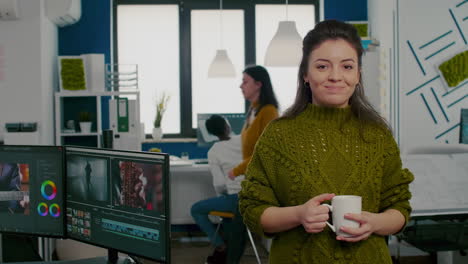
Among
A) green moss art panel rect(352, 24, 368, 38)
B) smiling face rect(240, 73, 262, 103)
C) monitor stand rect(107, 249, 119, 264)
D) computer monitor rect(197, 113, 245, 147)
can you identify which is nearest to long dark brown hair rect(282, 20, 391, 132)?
monitor stand rect(107, 249, 119, 264)

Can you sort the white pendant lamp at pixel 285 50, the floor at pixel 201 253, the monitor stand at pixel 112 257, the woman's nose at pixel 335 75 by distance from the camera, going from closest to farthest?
1. the woman's nose at pixel 335 75
2. the monitor stand at pixel 112 257
3. the white pendant lamp at pixel 285 50
4. the floor at pixel 201 253

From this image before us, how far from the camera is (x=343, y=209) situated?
3.67ft

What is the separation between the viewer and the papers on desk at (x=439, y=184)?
2.97 metres

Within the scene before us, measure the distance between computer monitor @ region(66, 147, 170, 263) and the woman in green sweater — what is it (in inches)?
13.6

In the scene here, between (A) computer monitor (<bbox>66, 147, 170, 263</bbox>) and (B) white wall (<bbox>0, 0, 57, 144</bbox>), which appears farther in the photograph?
(B) white wall (<bbox>0, 0, 57, 144</bbox>)

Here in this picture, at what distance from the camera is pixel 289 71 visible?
6.16 m

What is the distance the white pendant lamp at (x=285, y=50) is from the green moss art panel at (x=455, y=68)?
65.2 inches

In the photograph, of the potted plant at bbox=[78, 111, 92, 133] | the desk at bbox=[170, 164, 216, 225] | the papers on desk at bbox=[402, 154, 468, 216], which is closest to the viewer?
the papers on desk at bbox=[402, 154, 468, 216]

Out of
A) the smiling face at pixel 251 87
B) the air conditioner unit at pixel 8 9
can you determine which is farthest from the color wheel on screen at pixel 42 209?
the air conditioner unit at pixel 8 9

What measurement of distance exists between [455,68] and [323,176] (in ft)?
12.8

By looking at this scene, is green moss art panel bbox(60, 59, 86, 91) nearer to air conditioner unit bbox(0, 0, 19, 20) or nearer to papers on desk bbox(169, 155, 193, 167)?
air conditioner unit bbox(0, 0, 19, 20)

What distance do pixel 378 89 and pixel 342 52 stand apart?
3.67 meters

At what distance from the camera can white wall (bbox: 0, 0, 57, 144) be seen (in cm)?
430

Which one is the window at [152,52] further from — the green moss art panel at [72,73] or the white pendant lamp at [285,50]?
the white pendant lamp at [285,50]
